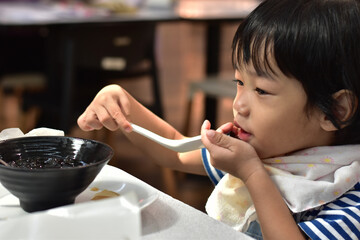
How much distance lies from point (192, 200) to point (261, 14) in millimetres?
1874

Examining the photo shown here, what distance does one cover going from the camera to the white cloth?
93cm

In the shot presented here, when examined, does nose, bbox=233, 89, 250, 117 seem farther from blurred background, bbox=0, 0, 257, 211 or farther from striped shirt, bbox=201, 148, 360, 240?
blurred background, bbox=0, 0, 257, 211

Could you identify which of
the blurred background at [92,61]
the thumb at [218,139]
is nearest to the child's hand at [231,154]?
the thumb at [218,139]

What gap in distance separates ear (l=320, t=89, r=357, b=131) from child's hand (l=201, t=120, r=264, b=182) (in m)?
0.13

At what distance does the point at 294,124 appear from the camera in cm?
96

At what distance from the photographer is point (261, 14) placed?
3.14ft

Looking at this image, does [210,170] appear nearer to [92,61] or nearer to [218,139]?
A: [218,139]

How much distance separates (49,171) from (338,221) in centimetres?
44

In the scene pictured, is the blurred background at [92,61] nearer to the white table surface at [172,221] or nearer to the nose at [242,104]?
the nose at [242,104]

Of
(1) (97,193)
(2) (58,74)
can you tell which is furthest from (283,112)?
(2) (58,74)

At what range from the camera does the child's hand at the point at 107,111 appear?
102 cm

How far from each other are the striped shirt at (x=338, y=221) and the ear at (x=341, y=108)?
11 cm

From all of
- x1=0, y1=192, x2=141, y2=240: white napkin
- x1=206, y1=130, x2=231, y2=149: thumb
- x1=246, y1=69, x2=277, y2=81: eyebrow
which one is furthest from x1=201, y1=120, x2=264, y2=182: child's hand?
x1=0, y1=192, x2=141, y2=240: white napkin

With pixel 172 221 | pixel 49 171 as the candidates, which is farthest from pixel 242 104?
pixel 49 171
